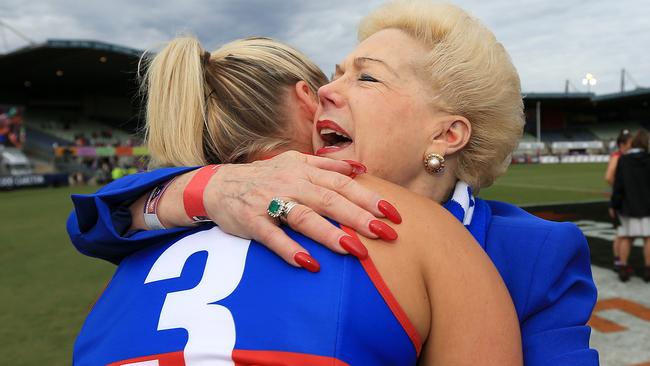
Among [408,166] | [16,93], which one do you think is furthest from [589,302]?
[16,93]

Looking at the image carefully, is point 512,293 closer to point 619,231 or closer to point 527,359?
point 527,359

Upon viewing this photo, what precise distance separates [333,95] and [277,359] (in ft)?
2.87

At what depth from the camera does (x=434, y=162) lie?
1444 mm

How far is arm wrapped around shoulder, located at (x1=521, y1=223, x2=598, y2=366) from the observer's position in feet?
3.54

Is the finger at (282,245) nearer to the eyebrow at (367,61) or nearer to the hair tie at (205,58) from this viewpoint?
the eyebrow at (367,61)

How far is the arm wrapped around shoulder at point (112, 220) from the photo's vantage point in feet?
4.24

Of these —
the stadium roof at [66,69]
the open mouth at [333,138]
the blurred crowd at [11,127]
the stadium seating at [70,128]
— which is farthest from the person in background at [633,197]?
the stadium seating at [70,128]

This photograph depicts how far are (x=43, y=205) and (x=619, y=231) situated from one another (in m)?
17.3

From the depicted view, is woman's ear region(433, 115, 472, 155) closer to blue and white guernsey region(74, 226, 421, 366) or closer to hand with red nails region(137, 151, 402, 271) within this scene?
hand with red nails region(137, 151, 402, 271)

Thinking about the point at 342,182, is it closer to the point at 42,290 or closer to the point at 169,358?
the point at 169,358

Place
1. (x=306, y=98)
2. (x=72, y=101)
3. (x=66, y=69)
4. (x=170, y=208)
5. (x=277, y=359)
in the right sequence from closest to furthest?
(x=277, y=359) < (x=170, y=208) < (x=306, y=98) < (x=66, y=69) < (x=72, y=101)

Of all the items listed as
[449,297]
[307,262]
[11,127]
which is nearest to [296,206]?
[307,262]

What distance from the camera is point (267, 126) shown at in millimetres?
1659

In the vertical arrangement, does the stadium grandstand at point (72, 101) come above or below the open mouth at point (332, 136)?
below
